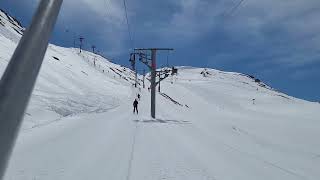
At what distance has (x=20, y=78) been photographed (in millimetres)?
5207

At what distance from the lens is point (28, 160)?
11617 mm

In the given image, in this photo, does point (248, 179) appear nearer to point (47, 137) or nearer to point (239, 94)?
point (47, 137)

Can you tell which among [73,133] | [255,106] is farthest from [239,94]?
[73,133]

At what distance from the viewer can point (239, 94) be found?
160 meters

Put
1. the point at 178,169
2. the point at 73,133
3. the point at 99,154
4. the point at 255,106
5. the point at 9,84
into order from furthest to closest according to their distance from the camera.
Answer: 1. the point at 255,106
2. the point at 73,133
3. the point at 99,154
4. the point at 178,169
5. the point at 9,84

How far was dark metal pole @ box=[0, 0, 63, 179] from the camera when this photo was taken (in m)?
4.85

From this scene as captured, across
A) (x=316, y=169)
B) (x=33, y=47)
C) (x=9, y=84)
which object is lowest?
(x=316, y=169)

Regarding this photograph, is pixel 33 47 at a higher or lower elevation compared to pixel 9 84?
higher

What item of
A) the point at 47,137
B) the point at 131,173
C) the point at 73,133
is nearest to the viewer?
the point at 131,173

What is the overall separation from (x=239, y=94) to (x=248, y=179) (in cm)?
15159

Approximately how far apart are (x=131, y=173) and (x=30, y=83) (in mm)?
5751

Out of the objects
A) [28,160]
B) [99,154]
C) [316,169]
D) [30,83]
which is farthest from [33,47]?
[316,169]

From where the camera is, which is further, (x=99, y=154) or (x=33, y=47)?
(x=99, y=154)

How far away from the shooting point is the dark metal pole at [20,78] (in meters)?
4.85
